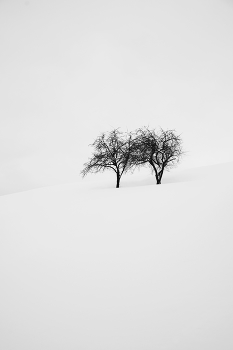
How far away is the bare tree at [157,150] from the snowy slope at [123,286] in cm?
1160

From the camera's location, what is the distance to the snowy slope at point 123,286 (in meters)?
2.95

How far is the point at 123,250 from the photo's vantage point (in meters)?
5.25

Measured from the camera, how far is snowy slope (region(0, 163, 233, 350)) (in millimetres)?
2945

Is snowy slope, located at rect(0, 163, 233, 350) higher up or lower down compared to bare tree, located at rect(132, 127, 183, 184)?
lower down

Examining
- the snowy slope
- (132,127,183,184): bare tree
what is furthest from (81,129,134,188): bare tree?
the snowy slope

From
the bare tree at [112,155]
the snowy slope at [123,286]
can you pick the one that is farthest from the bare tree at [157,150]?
the snowy slope at [123,286]

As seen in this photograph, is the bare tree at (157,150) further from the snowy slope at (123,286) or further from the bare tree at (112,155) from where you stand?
the snowy slope at (123,286)

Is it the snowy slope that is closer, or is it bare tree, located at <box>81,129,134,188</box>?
the snowy slope

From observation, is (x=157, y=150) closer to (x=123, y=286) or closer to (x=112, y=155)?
(x=112, y=155)

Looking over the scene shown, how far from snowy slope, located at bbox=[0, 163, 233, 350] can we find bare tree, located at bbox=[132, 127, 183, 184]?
38.1 feet

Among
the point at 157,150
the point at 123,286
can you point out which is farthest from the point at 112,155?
the point at 123,286

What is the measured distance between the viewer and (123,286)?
3881mm

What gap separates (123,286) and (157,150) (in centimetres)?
1613

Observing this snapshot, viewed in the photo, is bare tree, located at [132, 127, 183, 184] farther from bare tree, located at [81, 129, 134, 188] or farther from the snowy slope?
the snowy slope
